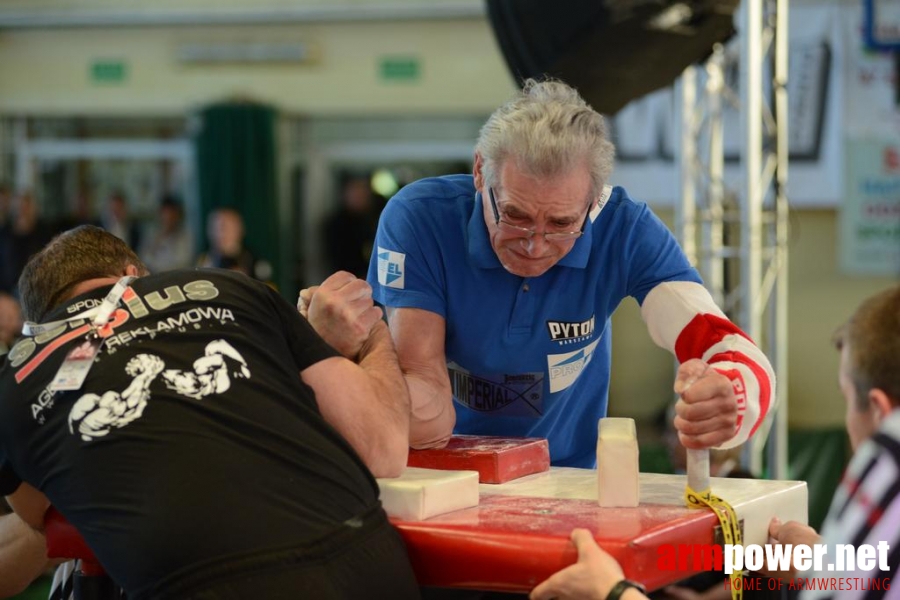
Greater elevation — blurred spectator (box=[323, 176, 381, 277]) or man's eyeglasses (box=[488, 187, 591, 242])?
man's eyeglasses (box=[488, 187, 591, 242])

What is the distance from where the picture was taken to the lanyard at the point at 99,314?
1.79m

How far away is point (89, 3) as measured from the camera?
33.1 feet

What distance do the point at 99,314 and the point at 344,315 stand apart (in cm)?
47

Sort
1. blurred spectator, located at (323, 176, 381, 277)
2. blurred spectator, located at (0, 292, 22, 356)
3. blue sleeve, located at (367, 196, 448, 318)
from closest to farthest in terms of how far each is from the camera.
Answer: blue sleeve, located at (367, 196, 448, 318)
blurred spectator, located at (0, 292, 22, 356)
blurred spectator, located at (323, 176, 381, 277)

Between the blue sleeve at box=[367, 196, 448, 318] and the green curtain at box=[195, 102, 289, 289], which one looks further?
Answer: the green curtain at box=[195, 102, 289, 289]

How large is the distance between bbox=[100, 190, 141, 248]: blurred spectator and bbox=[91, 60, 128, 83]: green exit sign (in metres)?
1.01

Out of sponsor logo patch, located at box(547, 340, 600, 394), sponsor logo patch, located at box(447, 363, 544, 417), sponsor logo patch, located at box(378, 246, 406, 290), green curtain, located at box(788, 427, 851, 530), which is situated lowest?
green curtain, located at box(788, 427, 851, 530)

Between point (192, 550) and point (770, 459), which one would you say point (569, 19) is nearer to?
point (770, 459)

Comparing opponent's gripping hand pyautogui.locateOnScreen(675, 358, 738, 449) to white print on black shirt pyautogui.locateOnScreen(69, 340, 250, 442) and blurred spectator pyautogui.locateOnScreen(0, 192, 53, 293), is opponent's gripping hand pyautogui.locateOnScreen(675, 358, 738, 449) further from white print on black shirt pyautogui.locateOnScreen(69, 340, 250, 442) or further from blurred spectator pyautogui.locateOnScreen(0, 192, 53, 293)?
blurred spectator pyautogui.locateOnScreen(0, 192, 53, 293)

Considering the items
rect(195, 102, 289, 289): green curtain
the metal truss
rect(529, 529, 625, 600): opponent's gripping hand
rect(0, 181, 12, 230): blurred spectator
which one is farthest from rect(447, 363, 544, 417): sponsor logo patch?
rect(0, 181, 12, 230): blurred spectator

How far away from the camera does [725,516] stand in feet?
6.06

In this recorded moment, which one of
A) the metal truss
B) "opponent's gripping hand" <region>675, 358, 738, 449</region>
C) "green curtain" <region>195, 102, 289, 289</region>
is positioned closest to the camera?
"opponent's gripping hand" <region>675, 358, 738, 449</region>

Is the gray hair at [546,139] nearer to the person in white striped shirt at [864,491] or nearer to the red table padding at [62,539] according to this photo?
the person in white striped shirt at [864,491]

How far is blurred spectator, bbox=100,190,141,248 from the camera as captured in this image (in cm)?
994
